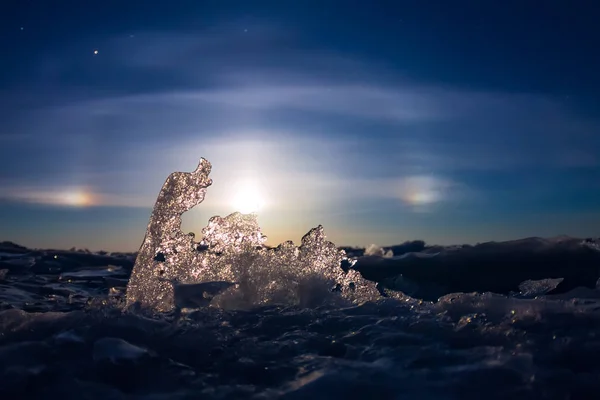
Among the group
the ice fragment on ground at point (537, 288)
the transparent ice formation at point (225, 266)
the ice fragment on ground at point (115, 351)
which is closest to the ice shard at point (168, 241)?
the transparent ice formation at point (225, 266)

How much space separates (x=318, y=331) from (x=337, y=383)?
92cm

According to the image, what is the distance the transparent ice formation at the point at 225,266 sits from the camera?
4695mm

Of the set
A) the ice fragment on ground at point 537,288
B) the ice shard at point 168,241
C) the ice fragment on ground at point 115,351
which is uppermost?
the ice shard at point 168,241

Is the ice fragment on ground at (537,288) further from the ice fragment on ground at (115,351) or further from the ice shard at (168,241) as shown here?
the ice fragment on ground at (115,351)

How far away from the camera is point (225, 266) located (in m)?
5.14

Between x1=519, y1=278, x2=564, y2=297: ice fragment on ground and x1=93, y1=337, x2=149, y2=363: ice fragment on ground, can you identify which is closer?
x1=93, y1=337, x2=149, y2=363: ice fragment on ground

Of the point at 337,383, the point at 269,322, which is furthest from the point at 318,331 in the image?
the point at 337,383

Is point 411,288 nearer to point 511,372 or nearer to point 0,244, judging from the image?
point 511,372

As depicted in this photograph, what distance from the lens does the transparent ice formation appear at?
4.70m

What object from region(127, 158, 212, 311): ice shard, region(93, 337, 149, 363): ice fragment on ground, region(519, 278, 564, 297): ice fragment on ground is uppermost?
region(127, 158, 212, 311): ice shard

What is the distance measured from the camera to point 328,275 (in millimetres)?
4941

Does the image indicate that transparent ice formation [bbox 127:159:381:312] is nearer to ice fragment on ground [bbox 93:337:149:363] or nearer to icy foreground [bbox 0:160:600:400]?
icy foreground [bbox 0:160:600:400]

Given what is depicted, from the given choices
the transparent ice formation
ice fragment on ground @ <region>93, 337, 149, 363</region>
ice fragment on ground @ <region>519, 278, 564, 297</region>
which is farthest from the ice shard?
ice fragment on ground @ <region>519, 278, 564, 297</region>

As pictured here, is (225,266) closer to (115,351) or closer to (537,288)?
(115,351)
